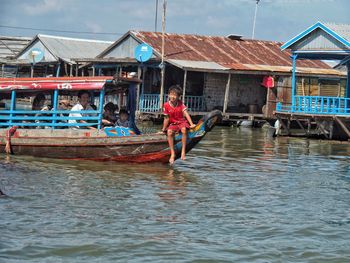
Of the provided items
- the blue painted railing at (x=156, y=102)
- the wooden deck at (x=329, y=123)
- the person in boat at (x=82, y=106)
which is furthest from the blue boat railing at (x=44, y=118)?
the blue painted railing at (x=156, y=102)

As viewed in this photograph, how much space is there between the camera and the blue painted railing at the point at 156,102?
88.4 feet

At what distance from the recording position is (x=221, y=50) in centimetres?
2991

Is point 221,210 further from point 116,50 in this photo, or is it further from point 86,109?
point 116,50

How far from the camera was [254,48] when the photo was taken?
31.4 meters

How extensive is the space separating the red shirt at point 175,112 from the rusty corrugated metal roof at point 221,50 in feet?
50.0

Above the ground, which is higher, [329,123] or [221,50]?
[221,50]

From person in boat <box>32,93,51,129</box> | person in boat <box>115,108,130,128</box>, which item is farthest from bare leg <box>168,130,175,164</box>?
person in boat <box>32,93,51,129</box>

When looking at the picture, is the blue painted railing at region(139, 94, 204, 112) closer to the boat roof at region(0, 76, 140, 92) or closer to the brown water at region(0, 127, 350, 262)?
the brown water at region(0, 127, 350, 262)

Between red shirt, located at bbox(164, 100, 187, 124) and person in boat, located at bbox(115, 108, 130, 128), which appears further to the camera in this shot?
person in boat, located at bbox(115, 108, 130, 128)

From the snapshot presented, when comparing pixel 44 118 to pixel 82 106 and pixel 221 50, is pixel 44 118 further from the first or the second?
pixel 221 50

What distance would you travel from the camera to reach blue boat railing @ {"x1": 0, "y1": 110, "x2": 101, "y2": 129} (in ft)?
40.8

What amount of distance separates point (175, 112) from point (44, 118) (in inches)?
104

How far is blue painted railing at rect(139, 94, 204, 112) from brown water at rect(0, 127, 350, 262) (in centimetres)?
1356

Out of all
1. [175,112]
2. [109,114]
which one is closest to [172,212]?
[175,112]
